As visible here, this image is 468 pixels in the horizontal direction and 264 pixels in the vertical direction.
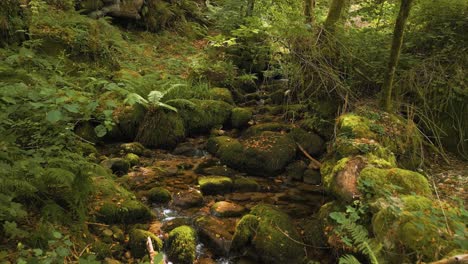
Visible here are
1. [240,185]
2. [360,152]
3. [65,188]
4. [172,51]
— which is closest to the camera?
[65,188]

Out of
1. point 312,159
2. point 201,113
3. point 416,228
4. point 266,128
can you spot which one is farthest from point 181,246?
point 201,113

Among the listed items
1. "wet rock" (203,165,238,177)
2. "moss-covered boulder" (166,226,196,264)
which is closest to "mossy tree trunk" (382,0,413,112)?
"wet rock" (203,165,238,177)

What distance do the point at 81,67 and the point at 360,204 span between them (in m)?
6.74

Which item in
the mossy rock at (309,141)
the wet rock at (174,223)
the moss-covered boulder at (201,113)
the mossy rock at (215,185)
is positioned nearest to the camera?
the wet rock at (174,223)

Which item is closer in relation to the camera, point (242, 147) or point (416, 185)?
point (416, 185)

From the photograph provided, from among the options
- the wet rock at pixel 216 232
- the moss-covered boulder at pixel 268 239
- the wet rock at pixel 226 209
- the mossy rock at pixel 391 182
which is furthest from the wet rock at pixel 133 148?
the mossy rock at pixel 391 182

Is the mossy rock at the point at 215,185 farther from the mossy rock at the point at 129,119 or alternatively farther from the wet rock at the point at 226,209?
the mossy rock at the point at 129,119

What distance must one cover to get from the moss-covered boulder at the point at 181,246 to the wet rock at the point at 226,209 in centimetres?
75

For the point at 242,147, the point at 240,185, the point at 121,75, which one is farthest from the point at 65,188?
the point at 121,75

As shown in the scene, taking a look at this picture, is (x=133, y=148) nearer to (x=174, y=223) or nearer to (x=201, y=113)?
(x=201, y=113)

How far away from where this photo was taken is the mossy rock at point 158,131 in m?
7.16

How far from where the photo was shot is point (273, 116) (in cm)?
859

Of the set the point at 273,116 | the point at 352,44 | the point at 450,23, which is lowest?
the point at 273,116

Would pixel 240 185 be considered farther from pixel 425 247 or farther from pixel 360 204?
pixel 425 247
